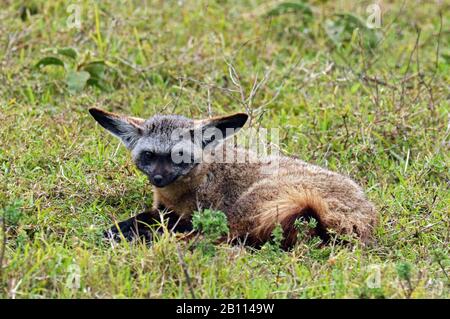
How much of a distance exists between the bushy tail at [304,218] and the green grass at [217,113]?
0.53 ft

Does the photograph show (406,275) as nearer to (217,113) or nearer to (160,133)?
(160,133)

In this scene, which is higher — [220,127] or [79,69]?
[79,69]

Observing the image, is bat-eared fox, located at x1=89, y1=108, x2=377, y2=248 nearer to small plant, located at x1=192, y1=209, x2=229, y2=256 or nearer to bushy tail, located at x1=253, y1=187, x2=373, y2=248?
bushy tail, located at x1=253, y1=187, x2=373, y2=248

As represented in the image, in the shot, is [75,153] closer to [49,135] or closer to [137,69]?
[49,135]

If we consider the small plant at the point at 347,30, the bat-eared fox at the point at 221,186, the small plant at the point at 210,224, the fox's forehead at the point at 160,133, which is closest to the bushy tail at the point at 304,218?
the bat-eared fox at the point at 221,186

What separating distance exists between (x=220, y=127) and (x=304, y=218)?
1.06 meters

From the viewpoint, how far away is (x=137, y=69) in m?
9.69

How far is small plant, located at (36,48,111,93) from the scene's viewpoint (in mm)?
9156

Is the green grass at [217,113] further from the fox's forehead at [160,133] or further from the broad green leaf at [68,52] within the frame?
the fox's forehead at [160,133]

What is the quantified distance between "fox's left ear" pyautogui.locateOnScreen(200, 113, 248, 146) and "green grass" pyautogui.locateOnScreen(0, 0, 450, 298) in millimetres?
942

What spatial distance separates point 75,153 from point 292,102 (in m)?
2.64

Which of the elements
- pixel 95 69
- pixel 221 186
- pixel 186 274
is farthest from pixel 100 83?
pixel 186 274

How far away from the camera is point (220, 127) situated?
270 inches
